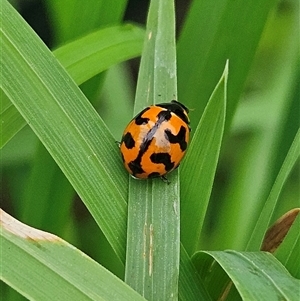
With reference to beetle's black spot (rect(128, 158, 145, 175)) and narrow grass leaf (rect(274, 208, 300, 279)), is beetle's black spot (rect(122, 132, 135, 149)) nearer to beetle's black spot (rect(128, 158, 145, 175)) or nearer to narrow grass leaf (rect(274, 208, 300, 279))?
beetle's black spot (rect(128, 158, 145, 175))

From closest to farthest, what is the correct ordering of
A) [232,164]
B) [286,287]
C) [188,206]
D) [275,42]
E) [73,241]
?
1. [286,287]
2. [188,206]
3. [73,241]
4. [232,164]
5. [275,42]

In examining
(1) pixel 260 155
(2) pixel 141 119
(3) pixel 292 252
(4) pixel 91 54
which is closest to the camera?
(3) pixel 292 252

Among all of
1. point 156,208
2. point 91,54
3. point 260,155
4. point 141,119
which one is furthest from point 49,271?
point 260,155

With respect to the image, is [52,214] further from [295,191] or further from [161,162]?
[295,191]

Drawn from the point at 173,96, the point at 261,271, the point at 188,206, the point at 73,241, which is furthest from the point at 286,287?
the point at 73,241

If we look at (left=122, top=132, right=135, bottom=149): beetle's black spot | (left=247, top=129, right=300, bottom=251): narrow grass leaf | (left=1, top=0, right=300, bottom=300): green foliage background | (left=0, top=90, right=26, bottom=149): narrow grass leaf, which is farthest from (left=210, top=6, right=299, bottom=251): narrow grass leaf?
(left=0, top=90, right=26, bottom=149): narrow grass leaf

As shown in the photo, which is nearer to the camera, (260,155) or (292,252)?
(292,252)

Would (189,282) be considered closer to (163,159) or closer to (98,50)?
(163,159)
